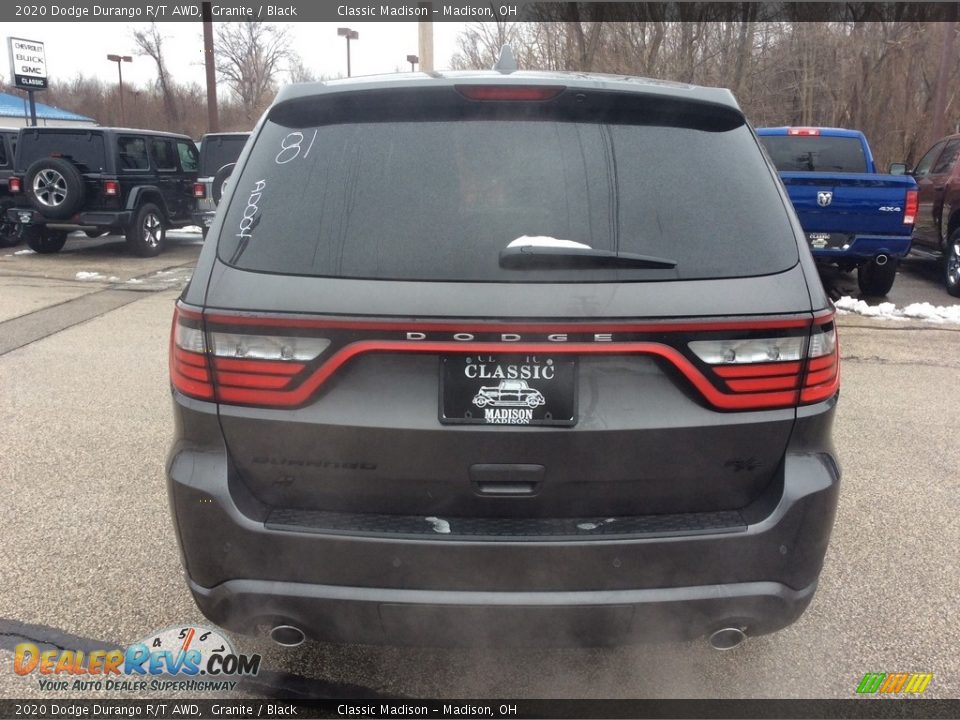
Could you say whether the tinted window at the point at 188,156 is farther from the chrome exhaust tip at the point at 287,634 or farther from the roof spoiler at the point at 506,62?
the chrome exhaust tip at the point at 287,634

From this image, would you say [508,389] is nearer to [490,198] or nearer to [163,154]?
[490,198]

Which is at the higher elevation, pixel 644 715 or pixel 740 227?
pixel 740 227

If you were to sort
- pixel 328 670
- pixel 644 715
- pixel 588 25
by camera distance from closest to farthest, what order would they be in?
pixel 644 715
pixel 328 670
pixel 588 25

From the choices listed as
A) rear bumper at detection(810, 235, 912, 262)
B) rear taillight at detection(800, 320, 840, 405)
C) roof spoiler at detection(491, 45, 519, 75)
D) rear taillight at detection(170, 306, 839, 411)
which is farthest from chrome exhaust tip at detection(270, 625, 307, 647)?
rear bumper at detection(810, 235, 912, 262)

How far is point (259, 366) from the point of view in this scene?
1946mm

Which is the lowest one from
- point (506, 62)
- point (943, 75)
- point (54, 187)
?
point (54, 187)

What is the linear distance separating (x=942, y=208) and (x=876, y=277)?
1928 mm

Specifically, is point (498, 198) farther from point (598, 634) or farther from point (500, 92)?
point (598, 634)

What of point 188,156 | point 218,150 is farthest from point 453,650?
point 188,156

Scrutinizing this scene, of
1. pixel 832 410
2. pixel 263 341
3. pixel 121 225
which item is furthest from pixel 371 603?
pixel 121 225

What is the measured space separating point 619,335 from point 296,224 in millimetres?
895

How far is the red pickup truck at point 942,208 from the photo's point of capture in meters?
9.75

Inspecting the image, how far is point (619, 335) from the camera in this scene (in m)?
1.90

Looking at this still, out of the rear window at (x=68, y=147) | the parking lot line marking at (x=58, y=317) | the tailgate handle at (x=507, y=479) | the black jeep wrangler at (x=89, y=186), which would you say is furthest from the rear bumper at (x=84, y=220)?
the tailgate handle at (x=507, y=479)
